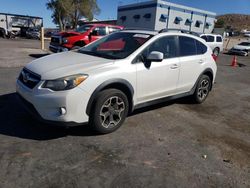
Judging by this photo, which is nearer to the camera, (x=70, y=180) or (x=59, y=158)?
(x=70, y=180)

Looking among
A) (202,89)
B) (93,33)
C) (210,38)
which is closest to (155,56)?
(202,89)

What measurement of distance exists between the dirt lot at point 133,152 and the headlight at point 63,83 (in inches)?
32.9

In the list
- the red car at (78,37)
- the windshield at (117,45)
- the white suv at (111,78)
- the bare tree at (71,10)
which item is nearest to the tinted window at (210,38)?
the red car at (78,37)

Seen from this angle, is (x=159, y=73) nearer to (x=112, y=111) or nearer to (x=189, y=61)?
(x=189, y=61)

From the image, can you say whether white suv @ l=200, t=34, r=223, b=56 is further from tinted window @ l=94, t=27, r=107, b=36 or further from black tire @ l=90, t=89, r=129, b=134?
black tire @ l=90, t=89, r=129, b=134

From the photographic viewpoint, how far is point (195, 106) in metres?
5.87

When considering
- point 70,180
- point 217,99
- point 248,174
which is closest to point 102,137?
point 70,180

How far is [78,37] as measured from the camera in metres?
11.8

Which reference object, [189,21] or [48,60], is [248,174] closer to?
[48,60]

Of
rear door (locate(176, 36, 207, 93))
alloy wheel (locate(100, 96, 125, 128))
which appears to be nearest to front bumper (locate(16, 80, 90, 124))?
alloy wheel (locate(100, 96, 125, 128))

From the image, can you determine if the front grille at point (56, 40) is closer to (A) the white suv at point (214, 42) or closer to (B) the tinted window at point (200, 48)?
(B) the tinted window at point (200, 48)

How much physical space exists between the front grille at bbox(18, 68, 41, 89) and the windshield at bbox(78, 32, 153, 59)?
1200 mm

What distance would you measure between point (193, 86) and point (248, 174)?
270 centimetres

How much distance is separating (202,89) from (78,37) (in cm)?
755
